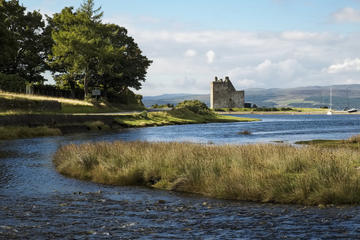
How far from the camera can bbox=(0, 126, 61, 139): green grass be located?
1651 inches

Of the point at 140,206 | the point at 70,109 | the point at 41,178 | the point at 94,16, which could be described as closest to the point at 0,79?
the point at 70,109

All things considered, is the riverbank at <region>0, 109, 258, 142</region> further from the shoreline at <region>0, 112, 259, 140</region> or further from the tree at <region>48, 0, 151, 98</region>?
the tree at <region>48, 0, 151, 98</region>

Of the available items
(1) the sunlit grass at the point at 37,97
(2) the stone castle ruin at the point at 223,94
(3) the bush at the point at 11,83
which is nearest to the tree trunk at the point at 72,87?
(1) the sunlit grass at the point at 37,97

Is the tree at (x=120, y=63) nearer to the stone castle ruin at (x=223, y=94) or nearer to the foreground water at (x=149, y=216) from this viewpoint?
the foreground water at (x=149, y=216)

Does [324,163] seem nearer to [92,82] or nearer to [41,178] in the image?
[41,178]

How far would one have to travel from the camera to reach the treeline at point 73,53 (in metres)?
77.0

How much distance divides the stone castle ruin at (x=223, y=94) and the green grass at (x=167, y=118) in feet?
214

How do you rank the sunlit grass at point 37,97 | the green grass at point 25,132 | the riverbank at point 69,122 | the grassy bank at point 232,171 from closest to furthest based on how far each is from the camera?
the grassy bank at point 232,171, the green grass at point 25,132, the riverbank at point 69,122, the sunlit grass at point 37,97

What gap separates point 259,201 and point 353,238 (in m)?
4.31

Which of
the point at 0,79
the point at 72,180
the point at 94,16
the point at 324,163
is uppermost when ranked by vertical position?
the point at 94,16

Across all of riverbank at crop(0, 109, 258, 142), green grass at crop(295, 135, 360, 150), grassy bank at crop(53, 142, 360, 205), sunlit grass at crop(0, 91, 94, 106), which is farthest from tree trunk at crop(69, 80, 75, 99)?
grassy bank at crop(53, 142, 360, 205)

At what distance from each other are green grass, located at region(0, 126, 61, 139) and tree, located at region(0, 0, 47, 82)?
3592 cm

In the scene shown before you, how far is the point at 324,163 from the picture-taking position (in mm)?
15125

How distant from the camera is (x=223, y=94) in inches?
6501
